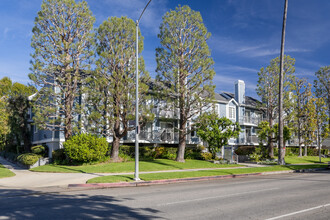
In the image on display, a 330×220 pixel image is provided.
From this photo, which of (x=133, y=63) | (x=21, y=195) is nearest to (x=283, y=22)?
(x=133, y=63)

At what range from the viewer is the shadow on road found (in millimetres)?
7293

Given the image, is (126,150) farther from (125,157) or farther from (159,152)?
(159,152)

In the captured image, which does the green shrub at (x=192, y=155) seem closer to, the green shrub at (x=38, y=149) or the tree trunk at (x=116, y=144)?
the tree trunk at (x=116, y=144)

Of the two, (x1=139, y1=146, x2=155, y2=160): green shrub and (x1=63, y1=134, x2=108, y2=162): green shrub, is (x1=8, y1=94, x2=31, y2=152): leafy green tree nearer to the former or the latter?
(x1=63, y1=134, x2=108, y2=162): green shrub

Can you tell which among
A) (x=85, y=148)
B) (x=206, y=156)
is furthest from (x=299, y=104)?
(x=85, y=148)

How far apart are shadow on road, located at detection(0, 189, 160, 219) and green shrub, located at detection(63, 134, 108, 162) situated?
1262cm

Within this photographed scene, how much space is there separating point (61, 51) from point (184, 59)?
11250 mm

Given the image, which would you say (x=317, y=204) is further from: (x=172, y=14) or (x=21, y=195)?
(x=172, y=14)

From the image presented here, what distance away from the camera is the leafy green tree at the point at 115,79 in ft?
79.5

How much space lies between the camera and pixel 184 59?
27031 mm

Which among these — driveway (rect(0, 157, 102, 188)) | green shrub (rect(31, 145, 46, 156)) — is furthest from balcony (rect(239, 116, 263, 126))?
driveway (rect(0, 157, 102, 188))

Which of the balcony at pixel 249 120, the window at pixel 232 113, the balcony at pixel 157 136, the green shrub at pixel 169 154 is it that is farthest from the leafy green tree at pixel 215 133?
the balcony at pixel 249 120

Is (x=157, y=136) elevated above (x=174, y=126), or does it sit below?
below

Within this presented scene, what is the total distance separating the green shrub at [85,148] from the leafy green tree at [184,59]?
7.63 metres
